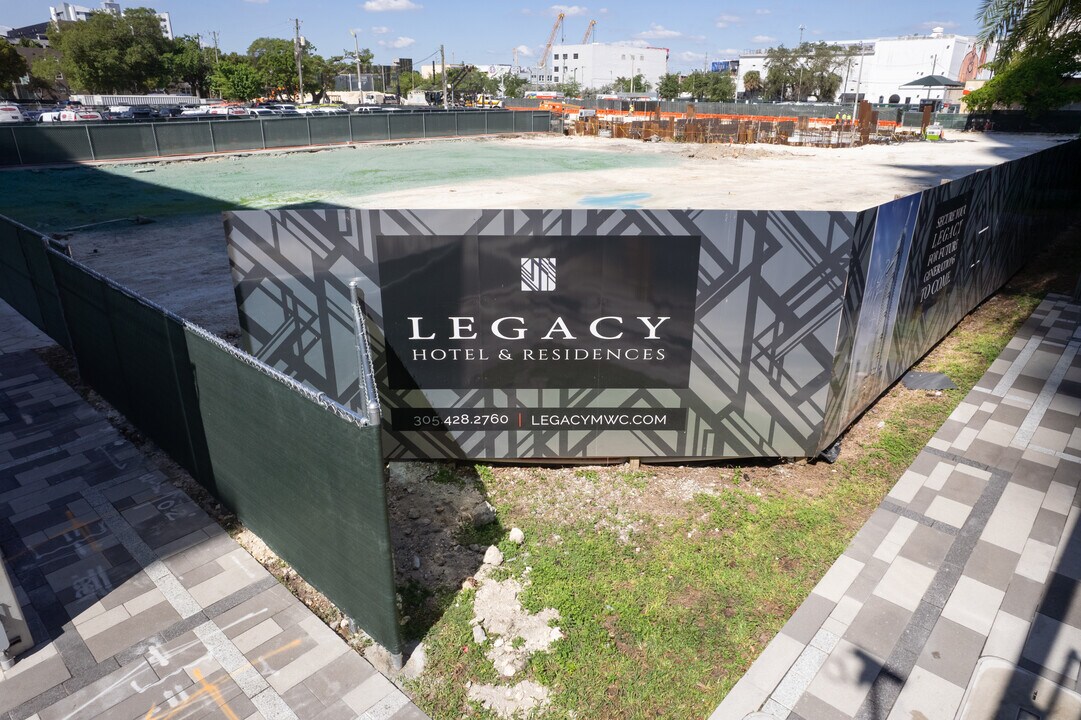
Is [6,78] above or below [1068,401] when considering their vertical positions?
above

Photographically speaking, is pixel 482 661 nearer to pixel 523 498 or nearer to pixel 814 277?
pixel 523 498

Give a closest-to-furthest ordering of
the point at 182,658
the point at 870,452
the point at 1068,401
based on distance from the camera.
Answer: the point at 182,658 → the point at 870,452 → the point at 1068,401

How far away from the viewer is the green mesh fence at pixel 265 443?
4047 mm

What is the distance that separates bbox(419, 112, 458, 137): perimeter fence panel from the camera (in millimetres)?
40719

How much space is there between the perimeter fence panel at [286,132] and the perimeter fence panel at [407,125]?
572 cm

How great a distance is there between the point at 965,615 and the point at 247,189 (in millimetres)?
23456

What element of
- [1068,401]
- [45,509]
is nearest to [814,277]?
[1068,401]

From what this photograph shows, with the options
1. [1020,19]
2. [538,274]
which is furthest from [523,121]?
[538,274]

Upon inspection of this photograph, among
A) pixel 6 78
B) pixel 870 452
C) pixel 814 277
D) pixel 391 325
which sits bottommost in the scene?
pixel 870 452

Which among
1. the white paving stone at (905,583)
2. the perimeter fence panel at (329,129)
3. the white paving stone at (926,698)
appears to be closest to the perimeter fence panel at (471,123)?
the perimeter fence panel at (329,129)

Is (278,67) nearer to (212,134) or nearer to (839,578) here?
(212,134)

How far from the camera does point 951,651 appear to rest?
4504 mm

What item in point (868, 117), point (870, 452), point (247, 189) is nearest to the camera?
point (870, 452)

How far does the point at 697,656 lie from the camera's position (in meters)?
4.44
